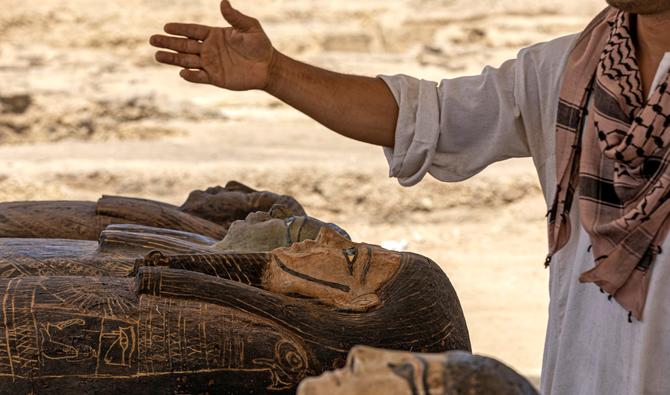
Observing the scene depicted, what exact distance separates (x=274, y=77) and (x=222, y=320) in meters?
0.68

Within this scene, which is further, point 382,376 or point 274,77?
point 274,77

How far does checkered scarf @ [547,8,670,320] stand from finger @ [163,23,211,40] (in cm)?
96

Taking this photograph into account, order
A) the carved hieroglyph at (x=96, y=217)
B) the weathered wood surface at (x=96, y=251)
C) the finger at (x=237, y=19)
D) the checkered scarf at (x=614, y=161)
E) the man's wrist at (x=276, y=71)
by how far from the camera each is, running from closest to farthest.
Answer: the checkered scarf at (x=614, y=161) < the finger at (x=237, y=19) < the man's wrist at (x=276, y=71) < the weathered wood surface at (x=96, y=251) < the carved hieroglyph at (x=96, y=217)

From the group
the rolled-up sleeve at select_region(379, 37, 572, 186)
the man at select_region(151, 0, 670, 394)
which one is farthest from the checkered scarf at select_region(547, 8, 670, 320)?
the rolled-up sleeve at select_region(379, 37, 572, 186)

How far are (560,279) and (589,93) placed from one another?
487 millimetres

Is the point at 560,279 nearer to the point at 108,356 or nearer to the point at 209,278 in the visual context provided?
the point at 209,278

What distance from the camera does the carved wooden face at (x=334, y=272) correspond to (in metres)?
3.19

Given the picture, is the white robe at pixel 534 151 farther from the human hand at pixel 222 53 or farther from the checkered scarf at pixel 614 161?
the human hand at pixel 222 53

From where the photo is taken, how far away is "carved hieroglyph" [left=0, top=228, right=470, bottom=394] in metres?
2.87

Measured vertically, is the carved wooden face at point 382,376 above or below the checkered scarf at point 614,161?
below

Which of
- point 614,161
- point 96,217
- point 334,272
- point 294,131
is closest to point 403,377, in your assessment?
point 614,161

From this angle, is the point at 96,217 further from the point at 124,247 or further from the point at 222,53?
the point at 222,53

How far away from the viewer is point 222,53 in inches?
124

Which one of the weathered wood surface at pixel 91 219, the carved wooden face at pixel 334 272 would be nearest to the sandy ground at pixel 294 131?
the weathered wood surface at pixel 91 219
